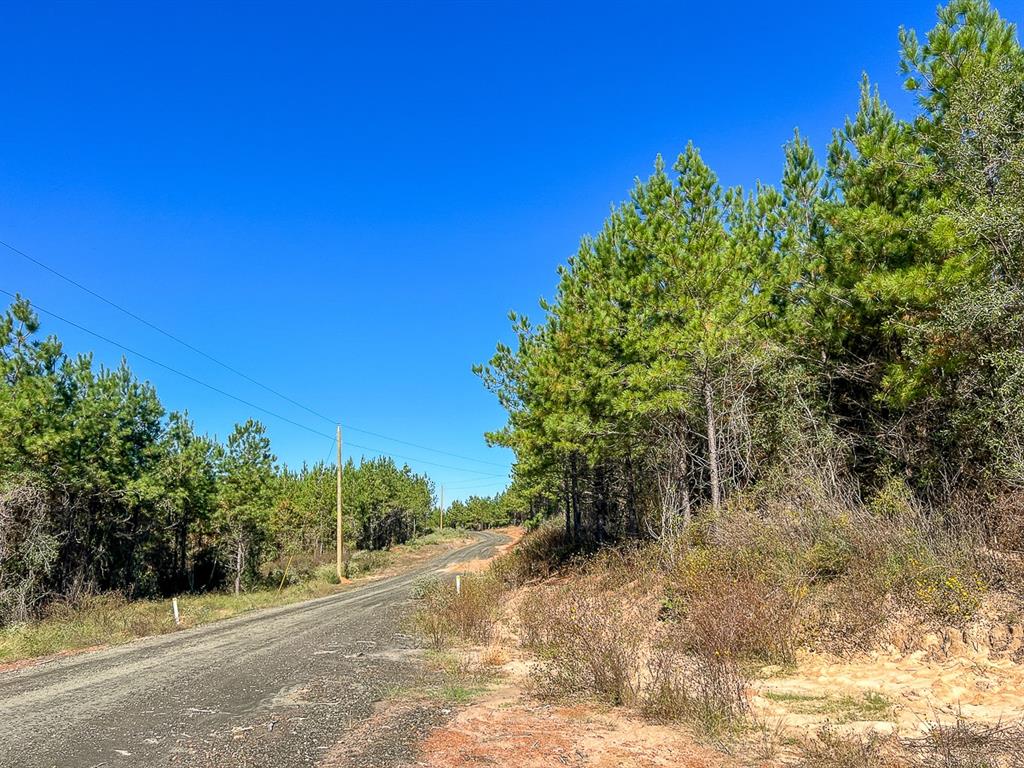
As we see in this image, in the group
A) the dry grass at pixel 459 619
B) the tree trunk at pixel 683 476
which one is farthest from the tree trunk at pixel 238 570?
the tree trunk at pixel 683 476

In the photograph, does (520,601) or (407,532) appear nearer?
(520,601)

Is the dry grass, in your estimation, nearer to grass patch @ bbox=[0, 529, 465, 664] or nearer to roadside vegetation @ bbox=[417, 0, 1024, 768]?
roadside vegetation @ bbox=[417, 0, 1024, 768]

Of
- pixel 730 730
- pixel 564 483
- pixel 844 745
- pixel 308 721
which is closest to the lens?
pixel 844 745

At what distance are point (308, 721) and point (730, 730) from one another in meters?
4.46

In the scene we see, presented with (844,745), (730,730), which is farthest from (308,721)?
(844,745)

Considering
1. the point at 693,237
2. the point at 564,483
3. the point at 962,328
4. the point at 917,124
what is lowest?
the point at 564,483

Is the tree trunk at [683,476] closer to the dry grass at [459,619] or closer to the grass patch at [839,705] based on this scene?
the dry grass at [459,619]

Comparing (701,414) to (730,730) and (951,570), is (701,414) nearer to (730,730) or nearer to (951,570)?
(951,570)

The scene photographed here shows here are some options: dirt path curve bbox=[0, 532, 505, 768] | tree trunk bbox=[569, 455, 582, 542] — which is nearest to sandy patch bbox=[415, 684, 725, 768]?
dirt path curve bbox=[0, 532, 505, 768]

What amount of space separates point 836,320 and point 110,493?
2505 centimetres

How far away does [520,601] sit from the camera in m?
15.7

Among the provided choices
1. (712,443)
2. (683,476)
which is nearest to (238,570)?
(683,476)

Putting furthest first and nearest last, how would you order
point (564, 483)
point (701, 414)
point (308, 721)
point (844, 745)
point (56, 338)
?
point (564, 483) < point (56, 338) < point (701, 414) < point (308, 721) < point (844, 745)

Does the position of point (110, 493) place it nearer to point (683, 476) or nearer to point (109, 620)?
point (109, 620)
